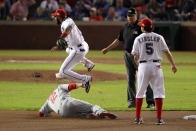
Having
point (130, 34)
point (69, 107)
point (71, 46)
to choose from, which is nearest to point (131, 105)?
point (130, 34)

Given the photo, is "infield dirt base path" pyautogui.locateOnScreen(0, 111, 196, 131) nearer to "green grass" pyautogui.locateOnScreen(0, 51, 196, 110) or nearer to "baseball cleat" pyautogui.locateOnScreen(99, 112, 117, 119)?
"baseball cleat" pyautogui.locateOnScreen(99, 112, 117, 119)

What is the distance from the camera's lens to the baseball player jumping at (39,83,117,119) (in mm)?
10049

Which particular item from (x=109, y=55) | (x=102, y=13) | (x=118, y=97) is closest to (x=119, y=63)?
(x=109, y=55)

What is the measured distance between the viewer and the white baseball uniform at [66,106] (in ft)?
33.1

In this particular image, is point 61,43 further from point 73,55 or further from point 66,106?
point 66,106

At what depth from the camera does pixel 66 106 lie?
Answer: 10.1 m

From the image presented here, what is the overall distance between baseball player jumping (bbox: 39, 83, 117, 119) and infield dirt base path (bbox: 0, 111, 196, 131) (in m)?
0.13

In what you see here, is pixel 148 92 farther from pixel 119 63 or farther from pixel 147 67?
pixel 119 63

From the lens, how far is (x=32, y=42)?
92.2 feet

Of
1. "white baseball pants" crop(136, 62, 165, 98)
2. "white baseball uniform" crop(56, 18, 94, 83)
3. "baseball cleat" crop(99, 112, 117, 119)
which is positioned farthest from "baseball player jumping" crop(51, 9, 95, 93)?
"white baseball pants" crop(136, 62, 165, 98)

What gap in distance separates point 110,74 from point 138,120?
8925 mm

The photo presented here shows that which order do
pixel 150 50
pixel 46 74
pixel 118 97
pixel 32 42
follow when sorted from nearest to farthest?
pixel 150 50
pixel 118 97
pixel 46 74
pixel 32 42

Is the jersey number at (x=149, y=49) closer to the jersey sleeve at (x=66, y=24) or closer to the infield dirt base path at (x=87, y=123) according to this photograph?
the infield dirt base path at (x=87, y=123)

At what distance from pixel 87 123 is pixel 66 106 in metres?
0.73
